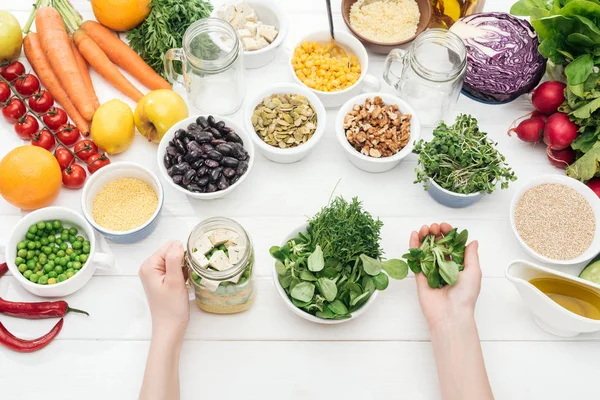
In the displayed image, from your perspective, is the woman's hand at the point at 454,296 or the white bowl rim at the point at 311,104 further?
the white bowl rim at the point at 311,104

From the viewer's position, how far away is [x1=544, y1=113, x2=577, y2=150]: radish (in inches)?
60.2

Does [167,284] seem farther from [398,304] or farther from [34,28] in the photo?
[34,28]

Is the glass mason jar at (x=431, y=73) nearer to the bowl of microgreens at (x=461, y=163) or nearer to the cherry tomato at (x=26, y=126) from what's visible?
the bowl of microgreens at (x=461, y=163)

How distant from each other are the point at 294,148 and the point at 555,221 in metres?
0.65

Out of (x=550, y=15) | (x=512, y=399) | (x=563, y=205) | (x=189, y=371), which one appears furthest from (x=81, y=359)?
(x=550, y=15)

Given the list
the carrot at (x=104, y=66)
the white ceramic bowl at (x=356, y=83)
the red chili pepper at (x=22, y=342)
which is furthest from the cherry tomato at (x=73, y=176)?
the white ceramic bowl at (x=356, y=83)

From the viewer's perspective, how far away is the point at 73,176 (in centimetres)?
152

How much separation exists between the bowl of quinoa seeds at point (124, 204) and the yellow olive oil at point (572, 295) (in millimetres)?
889

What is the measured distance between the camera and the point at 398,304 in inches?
56.9

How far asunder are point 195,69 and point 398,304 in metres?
0.76

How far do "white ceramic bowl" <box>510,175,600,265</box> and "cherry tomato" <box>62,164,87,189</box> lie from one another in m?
1.04

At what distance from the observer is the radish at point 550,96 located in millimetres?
1571

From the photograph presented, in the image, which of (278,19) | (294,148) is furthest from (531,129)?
(278,19)

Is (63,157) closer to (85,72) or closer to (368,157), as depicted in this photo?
(85,72)
